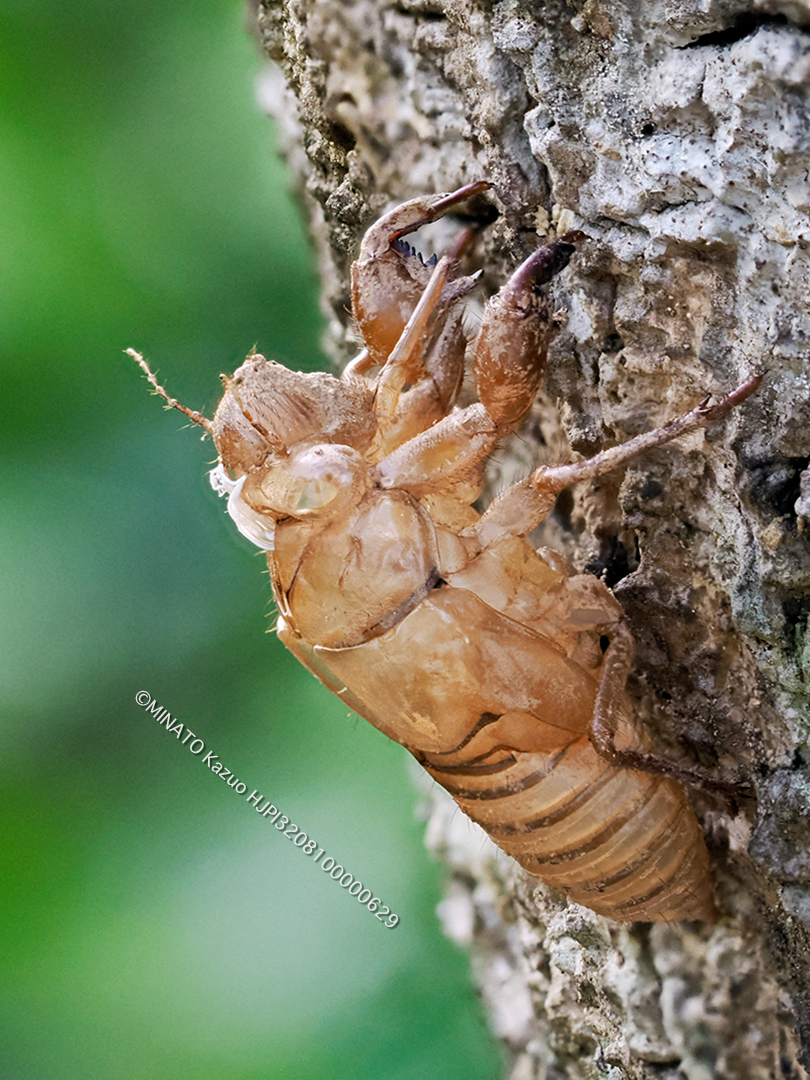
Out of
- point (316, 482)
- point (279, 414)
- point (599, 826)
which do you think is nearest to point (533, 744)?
point (599, 826)

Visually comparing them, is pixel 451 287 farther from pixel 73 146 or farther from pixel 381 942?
pixel 381 942

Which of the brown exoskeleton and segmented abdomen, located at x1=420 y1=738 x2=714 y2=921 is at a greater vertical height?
the brown exoskeleton

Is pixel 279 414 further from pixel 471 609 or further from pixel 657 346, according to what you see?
pixel 657 346

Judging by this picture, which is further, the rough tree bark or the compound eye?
the compound eye

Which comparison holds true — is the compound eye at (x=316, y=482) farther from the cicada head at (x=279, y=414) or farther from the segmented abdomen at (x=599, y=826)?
the segmented abdomen at (x=599, y=826)

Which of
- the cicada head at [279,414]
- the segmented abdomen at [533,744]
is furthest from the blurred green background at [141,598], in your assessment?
the segmented abdomen at [533,744]

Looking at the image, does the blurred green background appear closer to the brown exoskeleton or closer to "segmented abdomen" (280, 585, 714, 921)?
the brown exoskeleton

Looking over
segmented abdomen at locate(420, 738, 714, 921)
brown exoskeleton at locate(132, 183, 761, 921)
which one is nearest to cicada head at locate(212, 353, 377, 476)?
brown exoskeleton at locate(132, 183, 761, 921)
